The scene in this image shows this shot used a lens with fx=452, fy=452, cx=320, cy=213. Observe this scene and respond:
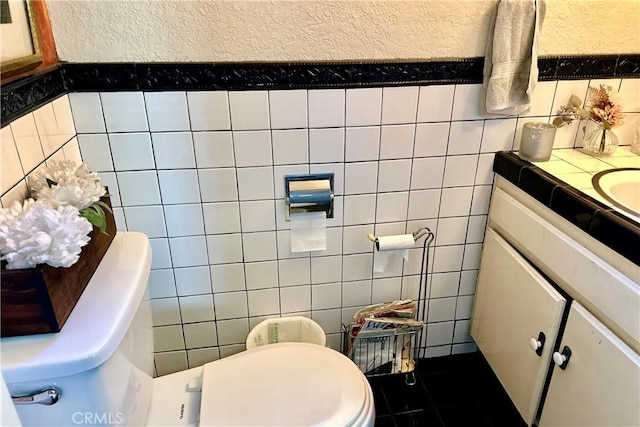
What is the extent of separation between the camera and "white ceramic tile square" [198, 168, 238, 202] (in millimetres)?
1319

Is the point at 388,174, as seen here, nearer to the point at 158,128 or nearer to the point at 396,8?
the point at 396,8

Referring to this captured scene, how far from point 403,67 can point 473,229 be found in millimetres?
624

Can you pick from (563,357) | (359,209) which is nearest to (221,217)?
(359,209)

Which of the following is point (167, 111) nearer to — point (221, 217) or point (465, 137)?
point (221, 217)

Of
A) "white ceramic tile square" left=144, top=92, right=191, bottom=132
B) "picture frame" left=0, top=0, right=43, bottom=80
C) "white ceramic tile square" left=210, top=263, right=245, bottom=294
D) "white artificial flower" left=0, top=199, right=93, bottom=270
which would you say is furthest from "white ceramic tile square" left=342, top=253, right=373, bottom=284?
"picture frame" left=0, top=0, right=43, bottom=80

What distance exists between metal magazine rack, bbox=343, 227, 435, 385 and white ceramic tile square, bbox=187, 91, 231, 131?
729 millimetres

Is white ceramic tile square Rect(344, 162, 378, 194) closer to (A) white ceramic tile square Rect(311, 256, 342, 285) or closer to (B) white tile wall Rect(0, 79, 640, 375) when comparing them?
(B) white tile wall Rect(0, 79, 640, 375)

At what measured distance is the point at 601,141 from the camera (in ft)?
4.54

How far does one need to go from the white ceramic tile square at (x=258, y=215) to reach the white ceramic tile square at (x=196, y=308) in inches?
11.6

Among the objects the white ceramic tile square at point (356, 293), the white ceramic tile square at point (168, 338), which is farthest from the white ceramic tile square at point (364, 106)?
the white ceramic tile square at point (168, 338)

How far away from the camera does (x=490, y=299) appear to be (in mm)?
1537

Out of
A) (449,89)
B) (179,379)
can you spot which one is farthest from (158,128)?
(449,89)

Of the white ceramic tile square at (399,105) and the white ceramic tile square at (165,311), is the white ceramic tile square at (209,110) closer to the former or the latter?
the white ceramic tile square at (399,105)

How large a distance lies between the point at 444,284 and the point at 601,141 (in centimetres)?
68
